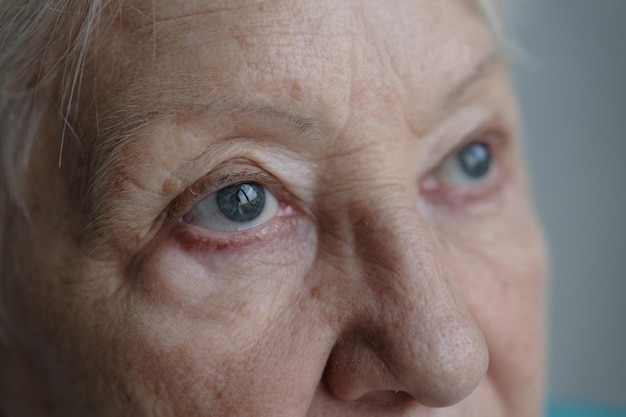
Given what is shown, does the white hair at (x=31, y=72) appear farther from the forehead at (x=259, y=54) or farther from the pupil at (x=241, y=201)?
the pupil at (x=241, y=201)

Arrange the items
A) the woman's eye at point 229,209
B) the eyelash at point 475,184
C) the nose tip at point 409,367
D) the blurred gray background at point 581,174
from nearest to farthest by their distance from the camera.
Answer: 1. the nose tip at point 409,367
2. the woman's eye at point 229,209
3. the eyelash at point 475,184
4. the blurred gray background at point 581,174

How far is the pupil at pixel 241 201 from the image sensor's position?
1.08 metres

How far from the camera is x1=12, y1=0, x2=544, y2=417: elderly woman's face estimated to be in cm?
98

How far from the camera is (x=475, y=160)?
1359 mm

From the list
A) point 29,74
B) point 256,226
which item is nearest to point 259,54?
point 256,226

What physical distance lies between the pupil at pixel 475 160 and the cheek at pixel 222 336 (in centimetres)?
43

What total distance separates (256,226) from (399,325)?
24 cm

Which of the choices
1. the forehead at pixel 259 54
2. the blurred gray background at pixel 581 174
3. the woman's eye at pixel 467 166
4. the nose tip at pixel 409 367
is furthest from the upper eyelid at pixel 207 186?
the blurred gray background at pixel 581 174

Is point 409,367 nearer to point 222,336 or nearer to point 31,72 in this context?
point 222,336

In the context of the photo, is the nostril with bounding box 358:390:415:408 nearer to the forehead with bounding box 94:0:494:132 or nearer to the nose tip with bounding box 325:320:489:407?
the nose tip with bounding box 325:320:489:407

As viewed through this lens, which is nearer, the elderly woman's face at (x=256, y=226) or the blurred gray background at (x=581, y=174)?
the elderly woman's face at (x=256, y=226)

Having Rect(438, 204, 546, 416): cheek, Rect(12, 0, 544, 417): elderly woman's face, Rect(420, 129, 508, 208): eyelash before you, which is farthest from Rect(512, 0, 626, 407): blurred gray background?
Rect(12, 0, 544, 417): elderly woman's face

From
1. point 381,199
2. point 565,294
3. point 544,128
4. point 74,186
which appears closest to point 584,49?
point 544,128

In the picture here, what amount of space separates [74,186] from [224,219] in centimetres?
20
